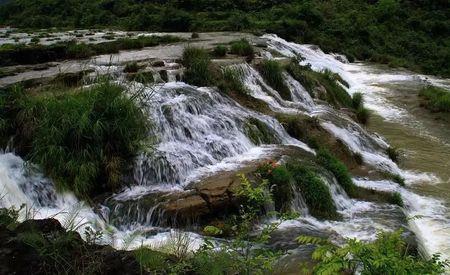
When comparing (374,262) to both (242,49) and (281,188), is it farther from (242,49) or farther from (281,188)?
(242,49)

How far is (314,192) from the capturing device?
29.5 ft

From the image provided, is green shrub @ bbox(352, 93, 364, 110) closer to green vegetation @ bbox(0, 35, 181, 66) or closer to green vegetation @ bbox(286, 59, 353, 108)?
green vegetation @ bbox(286, 59, 353, 108)

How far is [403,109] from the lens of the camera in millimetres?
17594

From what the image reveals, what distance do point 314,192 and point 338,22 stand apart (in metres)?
28.8

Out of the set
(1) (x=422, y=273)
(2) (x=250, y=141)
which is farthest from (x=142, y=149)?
(1) (x=422, y=273)

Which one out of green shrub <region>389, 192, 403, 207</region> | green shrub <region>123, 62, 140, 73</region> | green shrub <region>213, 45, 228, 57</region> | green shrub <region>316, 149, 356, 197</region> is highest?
green shrub <region>123, 62, 140, 73</region>

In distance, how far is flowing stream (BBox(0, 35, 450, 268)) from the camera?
766cm

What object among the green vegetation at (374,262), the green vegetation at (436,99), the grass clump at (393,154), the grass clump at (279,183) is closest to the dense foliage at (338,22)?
the green vegetation at (436,99)

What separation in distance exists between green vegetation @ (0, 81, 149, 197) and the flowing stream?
10.9 inches

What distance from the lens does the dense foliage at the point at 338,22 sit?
30922 millimetres

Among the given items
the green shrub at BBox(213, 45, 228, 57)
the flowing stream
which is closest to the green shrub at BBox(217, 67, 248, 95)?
the flowing stream

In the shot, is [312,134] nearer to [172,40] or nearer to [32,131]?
[32,131]

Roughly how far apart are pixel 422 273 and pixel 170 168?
219 inches

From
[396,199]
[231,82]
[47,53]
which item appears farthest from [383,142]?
[47,53]
